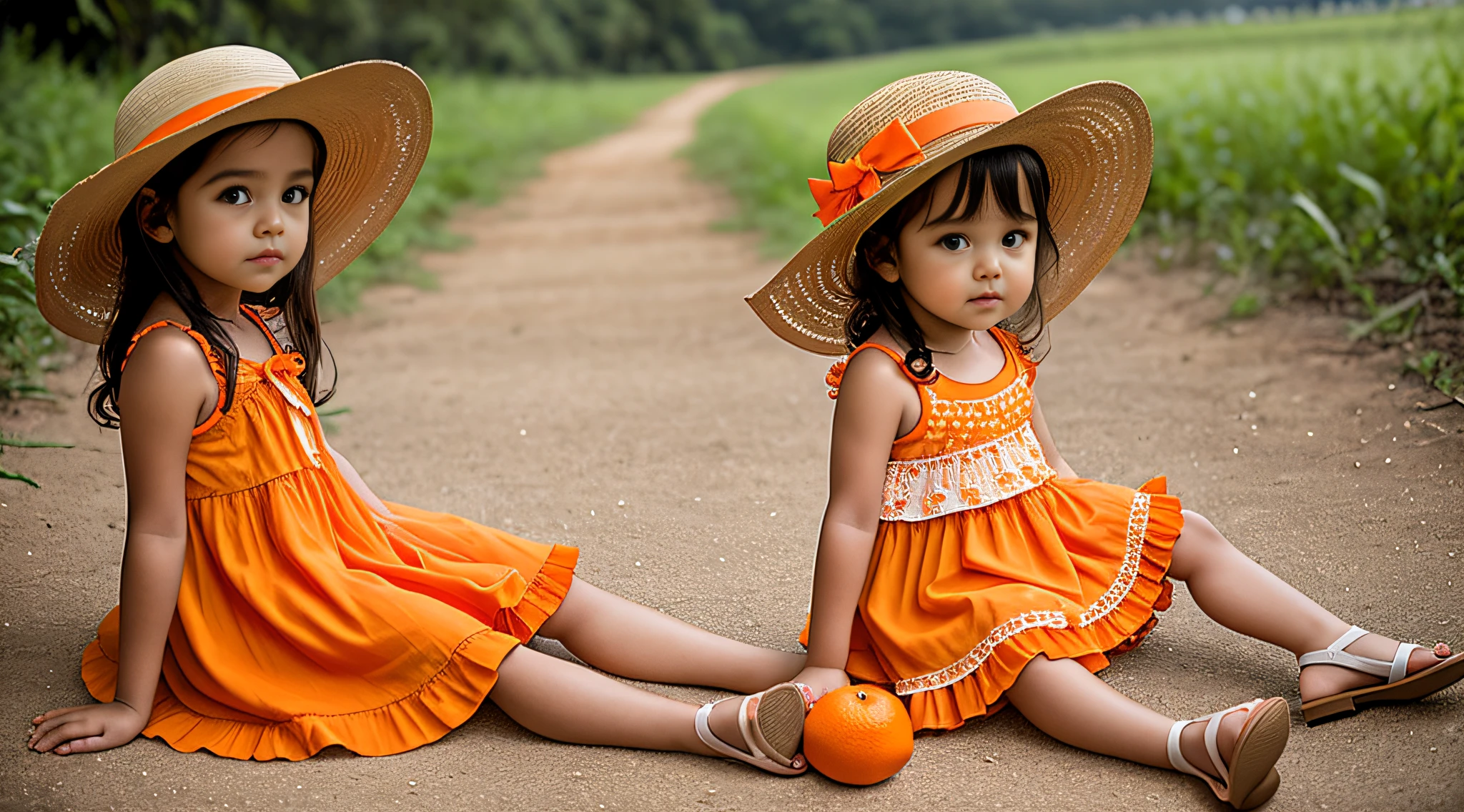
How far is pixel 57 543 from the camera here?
10.8 feet

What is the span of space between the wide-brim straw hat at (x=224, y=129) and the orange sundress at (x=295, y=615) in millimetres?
250

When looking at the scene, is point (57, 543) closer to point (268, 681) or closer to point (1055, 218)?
point (268, 681)

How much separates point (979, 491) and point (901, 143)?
2.35ft

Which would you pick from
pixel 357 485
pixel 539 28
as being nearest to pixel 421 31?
pixel 539 28

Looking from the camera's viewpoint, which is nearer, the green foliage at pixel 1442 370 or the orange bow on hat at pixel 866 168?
the orange bow on hat at pixel 866 168

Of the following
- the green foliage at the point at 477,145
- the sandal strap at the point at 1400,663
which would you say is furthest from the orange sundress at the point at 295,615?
the green foliage at the point at 477,145

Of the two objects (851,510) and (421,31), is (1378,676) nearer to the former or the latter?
(851,510)

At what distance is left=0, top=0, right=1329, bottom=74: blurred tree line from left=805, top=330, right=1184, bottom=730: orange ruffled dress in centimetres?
393

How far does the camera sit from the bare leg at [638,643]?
2.63m

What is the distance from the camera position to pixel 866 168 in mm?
2373

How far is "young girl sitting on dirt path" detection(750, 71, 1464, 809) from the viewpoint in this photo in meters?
2.34

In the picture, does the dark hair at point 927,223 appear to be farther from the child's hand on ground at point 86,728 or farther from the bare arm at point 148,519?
the child's hand on ground at point 86,728

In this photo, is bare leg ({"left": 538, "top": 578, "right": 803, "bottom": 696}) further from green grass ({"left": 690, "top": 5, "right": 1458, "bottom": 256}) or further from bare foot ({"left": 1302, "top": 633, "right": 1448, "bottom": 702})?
green grass ({"left": 690, "top": 5, "right": 1458, "bottom": 256})

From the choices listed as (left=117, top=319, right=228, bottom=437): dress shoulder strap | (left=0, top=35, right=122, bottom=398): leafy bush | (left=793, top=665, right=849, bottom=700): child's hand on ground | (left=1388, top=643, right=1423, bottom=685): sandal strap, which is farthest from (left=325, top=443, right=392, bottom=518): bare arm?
(left=1388, top=643, right=1423, bottom=685): sandal strap
